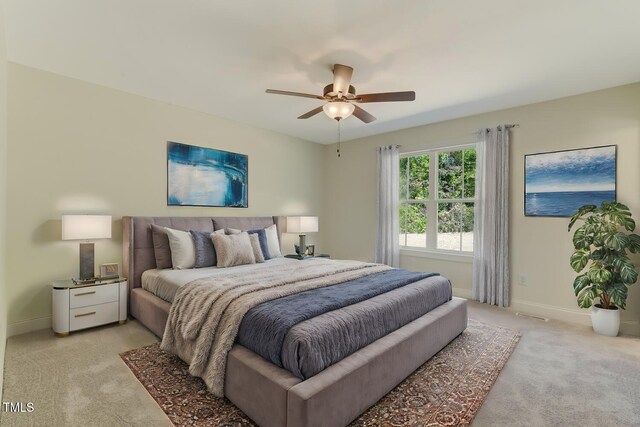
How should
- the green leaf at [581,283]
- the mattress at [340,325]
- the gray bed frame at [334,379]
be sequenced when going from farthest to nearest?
the green leaf at [581,283]
the mattress at [340,325]
the gray bed frame at [334,379]

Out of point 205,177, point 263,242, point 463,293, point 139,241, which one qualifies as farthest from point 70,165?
point 463,293

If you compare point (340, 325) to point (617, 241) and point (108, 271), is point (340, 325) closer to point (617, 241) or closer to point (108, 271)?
point (108, 271)

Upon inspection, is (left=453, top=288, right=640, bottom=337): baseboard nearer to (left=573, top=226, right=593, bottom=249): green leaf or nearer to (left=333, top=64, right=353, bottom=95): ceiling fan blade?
(left=573, top=226, right=593, bottom=249): green leaf

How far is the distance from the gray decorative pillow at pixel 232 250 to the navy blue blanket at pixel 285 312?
146 centimetres

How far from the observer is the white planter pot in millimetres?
3152

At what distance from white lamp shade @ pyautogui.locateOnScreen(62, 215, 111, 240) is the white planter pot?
5180 mm

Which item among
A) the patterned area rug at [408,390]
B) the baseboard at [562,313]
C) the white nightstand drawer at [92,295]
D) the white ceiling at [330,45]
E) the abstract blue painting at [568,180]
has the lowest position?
the patterned area rug at [408,390]

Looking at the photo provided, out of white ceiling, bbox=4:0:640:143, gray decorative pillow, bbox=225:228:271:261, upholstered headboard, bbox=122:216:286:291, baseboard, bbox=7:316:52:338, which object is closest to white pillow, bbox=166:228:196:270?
upholstered headboard, bbox=122:216:286:291

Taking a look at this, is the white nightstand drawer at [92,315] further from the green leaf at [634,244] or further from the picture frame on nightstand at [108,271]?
the green leaf at [634,244]

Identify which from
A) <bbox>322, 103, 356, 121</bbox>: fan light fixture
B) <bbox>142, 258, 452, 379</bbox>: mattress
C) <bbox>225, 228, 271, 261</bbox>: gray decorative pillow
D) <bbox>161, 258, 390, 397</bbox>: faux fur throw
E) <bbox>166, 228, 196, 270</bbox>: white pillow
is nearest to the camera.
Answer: <bbox>142, 258, 452, 379</bbox>: mattress

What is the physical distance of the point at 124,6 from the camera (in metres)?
2.11

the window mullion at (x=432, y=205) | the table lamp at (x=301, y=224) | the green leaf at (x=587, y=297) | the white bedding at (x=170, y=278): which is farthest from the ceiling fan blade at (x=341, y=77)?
the green leaf at (x=587, y=297)

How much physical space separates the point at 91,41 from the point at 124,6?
70 cm

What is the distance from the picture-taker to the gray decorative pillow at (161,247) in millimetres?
3580
